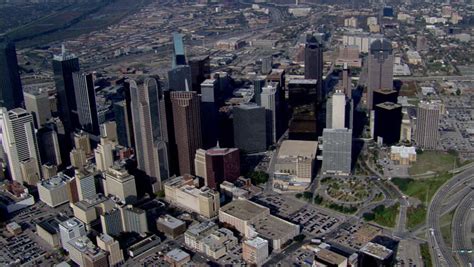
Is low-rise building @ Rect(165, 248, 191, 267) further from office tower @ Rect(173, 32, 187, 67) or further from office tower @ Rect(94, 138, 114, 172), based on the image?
office tower @ Rect(173, 32, 187, 67)

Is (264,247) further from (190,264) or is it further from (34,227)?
(34,227)

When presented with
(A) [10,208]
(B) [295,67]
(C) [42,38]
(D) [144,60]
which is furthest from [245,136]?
(C) [42,38]

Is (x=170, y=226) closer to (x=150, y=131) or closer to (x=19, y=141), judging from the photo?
(x=150, y=131)

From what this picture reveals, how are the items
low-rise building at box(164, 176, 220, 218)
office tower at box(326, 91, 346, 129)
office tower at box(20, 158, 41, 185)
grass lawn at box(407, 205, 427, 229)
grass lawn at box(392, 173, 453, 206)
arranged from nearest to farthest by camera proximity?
grass lawn at box(407, 205, 427, 229) < low-rise building at box(164, 176, 220, 218) < grass lawn at box(392, 173, 453, 206) < office tower at box(20, 158, 41, 185) < office tower at box(326, 91, 346, 129)

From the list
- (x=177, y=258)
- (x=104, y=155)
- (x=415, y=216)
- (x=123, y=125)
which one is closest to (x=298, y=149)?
(x=415, y=216)

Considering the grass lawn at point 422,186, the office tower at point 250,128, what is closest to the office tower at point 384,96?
the grass lawn at point 422,186

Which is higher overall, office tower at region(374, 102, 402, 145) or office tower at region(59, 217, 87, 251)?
office tower at region(374, 102, 402, 145)

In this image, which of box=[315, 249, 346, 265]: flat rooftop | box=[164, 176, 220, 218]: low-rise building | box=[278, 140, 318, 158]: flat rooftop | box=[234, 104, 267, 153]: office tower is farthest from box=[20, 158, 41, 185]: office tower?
box=[315, 249, 346, 265]: flat rooftop
